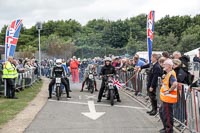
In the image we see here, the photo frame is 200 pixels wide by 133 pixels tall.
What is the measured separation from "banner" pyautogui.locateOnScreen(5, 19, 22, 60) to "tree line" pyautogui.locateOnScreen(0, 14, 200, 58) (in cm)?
3052

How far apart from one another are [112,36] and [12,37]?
198 ft

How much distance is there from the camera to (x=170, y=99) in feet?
30.5

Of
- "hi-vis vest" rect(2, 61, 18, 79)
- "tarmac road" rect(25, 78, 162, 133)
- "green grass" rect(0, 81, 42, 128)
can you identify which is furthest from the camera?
"hi-vis vest" rect(2, 61, 18, 79)

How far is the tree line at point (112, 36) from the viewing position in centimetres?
5684

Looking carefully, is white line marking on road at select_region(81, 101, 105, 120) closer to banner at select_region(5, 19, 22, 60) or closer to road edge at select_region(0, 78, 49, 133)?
road edge at select_region(0, 78, 49, 133)

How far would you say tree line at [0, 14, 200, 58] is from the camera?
2238 inches

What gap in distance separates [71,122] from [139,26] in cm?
7313

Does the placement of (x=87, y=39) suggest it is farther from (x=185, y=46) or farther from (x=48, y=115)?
(x=48, y=115)

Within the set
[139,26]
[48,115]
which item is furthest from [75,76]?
[139,26]

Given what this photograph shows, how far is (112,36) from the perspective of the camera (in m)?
78.8

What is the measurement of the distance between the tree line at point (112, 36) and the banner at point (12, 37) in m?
30.5

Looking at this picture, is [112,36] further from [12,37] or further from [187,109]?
[187,109]

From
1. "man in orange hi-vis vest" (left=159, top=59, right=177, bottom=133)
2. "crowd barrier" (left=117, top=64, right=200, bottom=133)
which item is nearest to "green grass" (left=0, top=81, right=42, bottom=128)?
"man in orange hi-vis vest" (left=159, top=59, right=177, bottom=133)


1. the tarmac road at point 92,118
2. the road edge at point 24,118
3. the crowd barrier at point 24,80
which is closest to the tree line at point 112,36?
the crowd barrier at point 24,80
